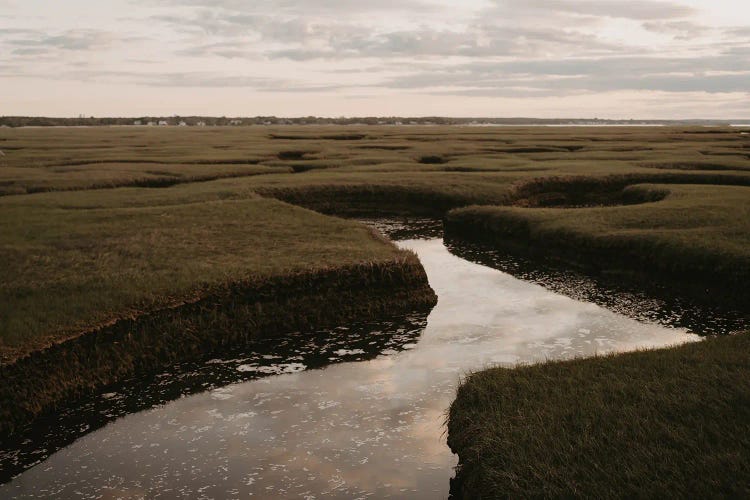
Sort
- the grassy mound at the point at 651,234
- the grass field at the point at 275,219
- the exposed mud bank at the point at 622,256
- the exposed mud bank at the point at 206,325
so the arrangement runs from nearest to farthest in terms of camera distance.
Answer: the exposed mud bank at the point at 206,325 < the grass field at the point at 275,219 < the exposed mud bank at the point at 622,256 < the grassy mound at the point at 651,234

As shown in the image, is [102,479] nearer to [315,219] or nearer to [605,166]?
[315,219]

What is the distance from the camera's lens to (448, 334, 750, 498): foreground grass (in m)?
8.62

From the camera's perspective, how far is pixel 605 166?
51.2 m

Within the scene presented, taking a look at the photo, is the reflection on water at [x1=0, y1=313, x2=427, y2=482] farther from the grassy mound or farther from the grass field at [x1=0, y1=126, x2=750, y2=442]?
the grassy mound

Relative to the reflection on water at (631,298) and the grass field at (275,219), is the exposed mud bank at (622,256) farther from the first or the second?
the reflection on water at (631,298)

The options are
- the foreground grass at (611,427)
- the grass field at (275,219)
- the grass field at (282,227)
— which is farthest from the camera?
the grass field at (275,219)

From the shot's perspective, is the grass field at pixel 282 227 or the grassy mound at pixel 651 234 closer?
the grass field at pixel 282 227

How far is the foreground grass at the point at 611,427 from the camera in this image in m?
8.62

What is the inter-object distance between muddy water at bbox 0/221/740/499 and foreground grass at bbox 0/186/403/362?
2.36 m

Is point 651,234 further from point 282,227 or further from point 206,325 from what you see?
point 206,325

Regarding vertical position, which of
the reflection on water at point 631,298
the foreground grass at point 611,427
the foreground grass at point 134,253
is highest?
the foreground grass at point 134,253

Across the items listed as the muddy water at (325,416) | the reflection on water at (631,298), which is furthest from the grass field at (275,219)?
the muddy water at (325,416)

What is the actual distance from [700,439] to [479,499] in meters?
3.12

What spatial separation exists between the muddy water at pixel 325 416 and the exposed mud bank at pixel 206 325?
731mm
